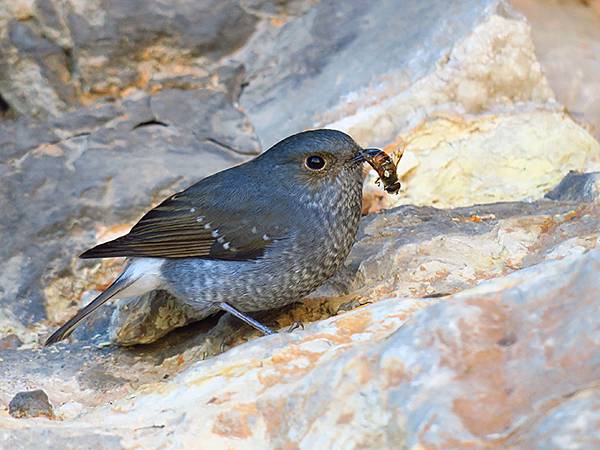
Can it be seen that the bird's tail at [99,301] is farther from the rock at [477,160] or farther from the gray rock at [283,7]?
the gray rock at [283,7]

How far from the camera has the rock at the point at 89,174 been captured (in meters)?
6.22

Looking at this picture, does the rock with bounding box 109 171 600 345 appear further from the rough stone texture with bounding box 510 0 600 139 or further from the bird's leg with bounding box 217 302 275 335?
the rough stone texture with bounding box 510 0 600 139

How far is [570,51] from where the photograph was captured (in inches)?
267

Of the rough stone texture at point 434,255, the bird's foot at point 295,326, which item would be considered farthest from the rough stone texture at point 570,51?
the bird's foot at point 295,326

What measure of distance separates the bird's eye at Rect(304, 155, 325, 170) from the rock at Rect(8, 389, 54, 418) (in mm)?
1693

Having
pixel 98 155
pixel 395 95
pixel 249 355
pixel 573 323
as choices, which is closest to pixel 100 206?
pixel 98 155

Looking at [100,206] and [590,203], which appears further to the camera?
[100,206]

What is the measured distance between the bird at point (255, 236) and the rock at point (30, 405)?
0.76 metres

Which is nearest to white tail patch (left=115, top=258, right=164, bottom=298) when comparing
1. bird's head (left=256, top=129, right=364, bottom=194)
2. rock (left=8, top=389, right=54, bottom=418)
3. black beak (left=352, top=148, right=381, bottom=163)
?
bird's head (left=256, top=129, right=364, bottom=194)

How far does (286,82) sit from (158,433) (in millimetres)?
3987

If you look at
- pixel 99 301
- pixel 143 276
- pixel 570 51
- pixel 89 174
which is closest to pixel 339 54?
pixel 570 51

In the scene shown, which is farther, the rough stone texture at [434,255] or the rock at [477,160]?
the rock at [477,160]

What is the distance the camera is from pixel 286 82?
22.7 feet

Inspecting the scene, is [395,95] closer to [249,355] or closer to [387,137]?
[387,137]
